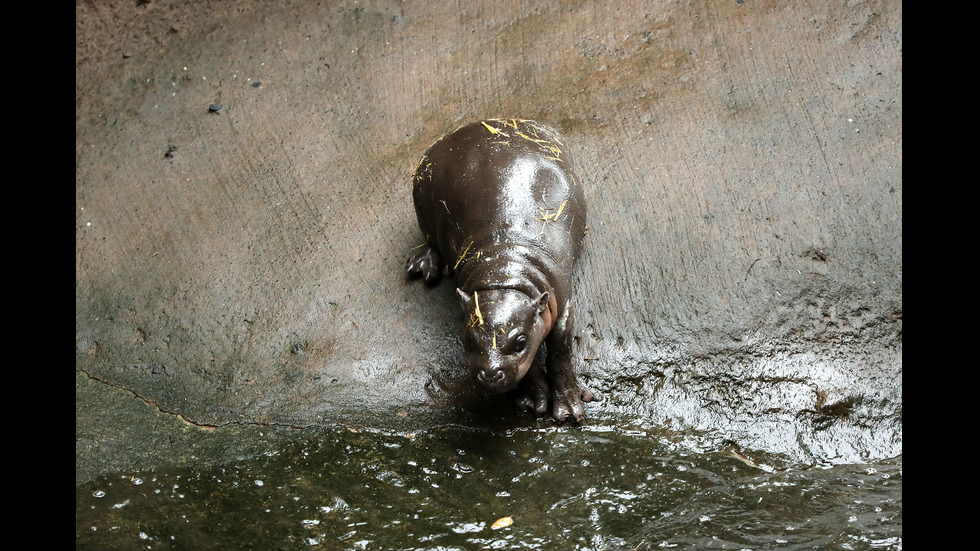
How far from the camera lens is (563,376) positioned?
17.4 ft

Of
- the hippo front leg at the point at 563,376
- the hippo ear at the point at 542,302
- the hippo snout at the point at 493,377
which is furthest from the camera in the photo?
the hippo front leg at the point at 563,376

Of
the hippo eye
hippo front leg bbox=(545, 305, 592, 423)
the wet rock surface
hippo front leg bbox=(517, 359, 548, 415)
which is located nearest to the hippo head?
the hippo eye

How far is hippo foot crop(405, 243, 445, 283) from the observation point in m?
6.10

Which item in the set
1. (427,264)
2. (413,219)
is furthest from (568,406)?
(413,219)

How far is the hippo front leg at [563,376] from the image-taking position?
5258 millimetres

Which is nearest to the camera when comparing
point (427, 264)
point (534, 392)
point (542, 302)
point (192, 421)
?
point (542, 302)

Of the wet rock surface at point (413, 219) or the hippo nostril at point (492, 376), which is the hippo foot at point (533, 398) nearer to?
the wet rock surface at point (413, 219)

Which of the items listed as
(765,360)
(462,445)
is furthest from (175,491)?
(765,360)

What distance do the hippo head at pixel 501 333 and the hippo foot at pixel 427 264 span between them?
1220 mm

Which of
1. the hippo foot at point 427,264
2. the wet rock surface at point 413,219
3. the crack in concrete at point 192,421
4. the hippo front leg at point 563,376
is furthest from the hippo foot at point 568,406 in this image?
the crack in concrete at point 192,421

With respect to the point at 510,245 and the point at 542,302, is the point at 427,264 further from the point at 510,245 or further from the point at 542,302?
the point at 542,302

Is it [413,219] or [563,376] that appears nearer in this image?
[563,376]

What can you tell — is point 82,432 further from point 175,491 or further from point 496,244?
point 496,244

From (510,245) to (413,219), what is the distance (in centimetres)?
152
